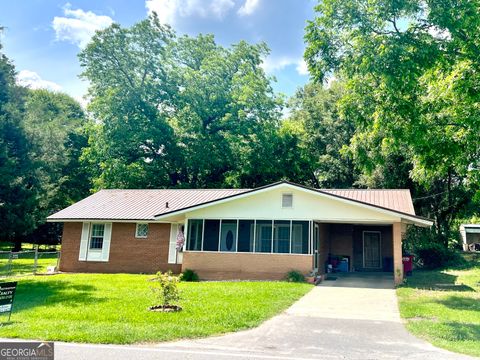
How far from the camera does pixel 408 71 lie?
11.5 meters

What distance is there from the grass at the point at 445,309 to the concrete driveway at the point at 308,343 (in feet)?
1.24

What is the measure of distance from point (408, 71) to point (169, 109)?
27.5 m

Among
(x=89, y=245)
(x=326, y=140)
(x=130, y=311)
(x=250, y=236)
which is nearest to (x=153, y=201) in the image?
(x=89, y=245)

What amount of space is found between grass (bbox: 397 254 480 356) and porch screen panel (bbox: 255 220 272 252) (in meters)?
5.83

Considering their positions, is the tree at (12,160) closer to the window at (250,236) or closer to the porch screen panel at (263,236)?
the window at (250,236)

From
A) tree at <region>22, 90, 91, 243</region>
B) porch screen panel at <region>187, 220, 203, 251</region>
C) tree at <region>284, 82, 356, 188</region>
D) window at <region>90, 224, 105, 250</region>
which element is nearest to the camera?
porch screen panel at <region>187, 220, 203, 251</region>

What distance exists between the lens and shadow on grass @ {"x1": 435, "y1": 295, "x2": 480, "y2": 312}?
1110cm

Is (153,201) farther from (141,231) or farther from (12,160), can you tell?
(12,160)

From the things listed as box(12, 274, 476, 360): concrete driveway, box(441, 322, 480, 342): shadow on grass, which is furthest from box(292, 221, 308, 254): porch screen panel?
box(441, 322, 480, 342): shadow on grass

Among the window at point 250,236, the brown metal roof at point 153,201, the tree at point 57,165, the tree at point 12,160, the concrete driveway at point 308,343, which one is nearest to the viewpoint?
the concrete driveway at point 308,343

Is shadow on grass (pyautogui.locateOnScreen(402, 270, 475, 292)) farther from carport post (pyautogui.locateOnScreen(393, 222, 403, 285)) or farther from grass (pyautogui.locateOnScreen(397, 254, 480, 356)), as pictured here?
carport post (pyautogui.locateOnScreen(393, 222, 403, 285))

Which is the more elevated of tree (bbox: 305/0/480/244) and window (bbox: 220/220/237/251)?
tree (bbox: 305/0/480/244)

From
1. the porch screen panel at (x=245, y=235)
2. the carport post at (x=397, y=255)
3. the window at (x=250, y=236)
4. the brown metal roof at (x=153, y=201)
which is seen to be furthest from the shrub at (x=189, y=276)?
the carport post at (x=397, y=255)

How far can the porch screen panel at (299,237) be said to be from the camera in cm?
1753
